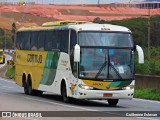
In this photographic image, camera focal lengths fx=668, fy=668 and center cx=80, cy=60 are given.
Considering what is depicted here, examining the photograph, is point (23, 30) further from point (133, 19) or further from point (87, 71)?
point (133, 19)

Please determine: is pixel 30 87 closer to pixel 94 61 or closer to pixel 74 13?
pixel 94 61

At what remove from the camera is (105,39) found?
2489cm

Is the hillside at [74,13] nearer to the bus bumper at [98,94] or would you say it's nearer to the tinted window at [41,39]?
the tinted window at [41,39]

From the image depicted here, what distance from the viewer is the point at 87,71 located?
24.3 metres

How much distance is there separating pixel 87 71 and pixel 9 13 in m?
139

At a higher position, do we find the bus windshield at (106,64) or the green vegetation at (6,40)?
the bus windshield at (106,64)

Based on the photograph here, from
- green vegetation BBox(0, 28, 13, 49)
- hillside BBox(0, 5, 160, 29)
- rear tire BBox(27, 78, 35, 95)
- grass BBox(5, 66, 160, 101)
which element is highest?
rear tire BBox(27, 78, 35, 95)

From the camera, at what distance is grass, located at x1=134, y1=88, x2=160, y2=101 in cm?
3092

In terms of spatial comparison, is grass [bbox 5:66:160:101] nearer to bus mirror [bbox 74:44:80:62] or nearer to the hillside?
bus mirror [bbox 74:44:80:62]

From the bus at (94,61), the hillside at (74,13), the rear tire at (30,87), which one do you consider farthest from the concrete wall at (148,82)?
the hillside at (74,13)

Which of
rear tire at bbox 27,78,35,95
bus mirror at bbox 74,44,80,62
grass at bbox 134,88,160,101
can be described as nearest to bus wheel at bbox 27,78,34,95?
rear tire at bbox 27,78,35,95

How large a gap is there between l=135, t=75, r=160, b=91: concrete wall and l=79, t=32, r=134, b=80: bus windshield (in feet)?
26.9

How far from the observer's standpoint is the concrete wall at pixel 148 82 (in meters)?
33.0

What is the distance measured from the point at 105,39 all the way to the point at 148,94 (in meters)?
7.73
